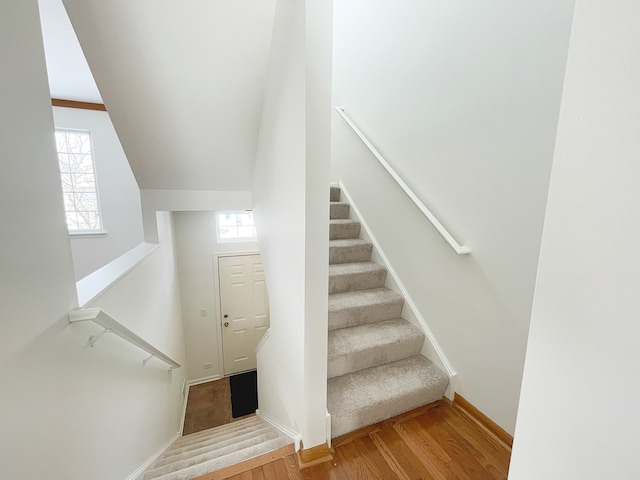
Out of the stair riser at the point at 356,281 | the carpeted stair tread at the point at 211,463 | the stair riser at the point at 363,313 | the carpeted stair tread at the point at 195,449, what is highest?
the stair riser at the point at 356,281

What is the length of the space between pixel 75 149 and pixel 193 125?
8.99 ft

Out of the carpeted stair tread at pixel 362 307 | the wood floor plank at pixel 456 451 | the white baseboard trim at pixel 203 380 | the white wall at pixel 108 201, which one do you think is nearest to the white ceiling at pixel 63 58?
the white wall at pixel 108 201

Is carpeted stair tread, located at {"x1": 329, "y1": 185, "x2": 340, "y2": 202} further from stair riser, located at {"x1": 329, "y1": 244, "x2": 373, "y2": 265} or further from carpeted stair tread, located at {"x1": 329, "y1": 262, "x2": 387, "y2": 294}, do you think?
carpeted stair tread, located at {"x1": 329, "y1": 262, "x2": 387, "y2": 294}

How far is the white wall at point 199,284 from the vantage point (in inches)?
153

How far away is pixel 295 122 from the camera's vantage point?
4.09 feet

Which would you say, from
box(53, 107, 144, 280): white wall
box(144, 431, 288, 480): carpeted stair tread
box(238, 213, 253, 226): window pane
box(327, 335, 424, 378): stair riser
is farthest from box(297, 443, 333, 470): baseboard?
box(53, 107, 144, 280): white wall

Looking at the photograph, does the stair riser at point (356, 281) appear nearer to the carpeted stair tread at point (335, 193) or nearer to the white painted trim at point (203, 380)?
the carpeted stair tread at point (335, 193)

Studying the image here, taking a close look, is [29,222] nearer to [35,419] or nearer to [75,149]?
[35,419]

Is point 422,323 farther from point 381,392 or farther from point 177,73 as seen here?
point 177,73

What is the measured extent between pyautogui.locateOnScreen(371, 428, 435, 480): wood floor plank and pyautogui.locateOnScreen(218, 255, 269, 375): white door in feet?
10.5

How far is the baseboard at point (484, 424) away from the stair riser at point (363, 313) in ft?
2.22

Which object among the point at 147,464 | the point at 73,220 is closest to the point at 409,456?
the point at 147,464

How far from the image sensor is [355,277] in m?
2.25

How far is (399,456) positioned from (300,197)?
1.45m
